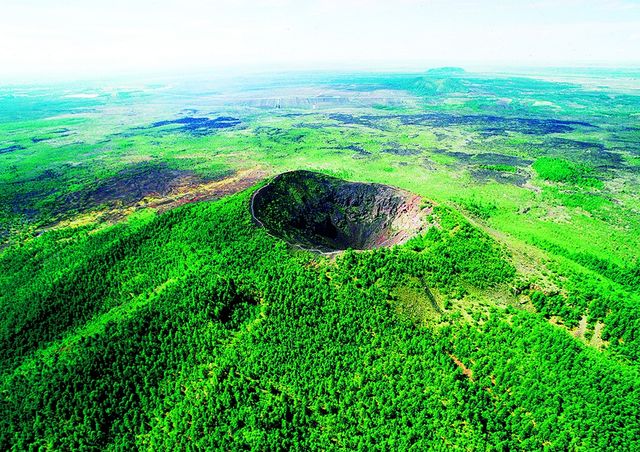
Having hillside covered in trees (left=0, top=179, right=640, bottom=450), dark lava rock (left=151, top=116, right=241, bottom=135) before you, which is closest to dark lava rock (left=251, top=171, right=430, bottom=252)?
hillside covered in trees (left=0, top=179, right=640, bottom=450)

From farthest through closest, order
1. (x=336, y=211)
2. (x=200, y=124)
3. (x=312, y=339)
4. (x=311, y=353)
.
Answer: (x=200, y=124) → (x=336, y=211) → (x=312, y=339) → (x=311, y=353)

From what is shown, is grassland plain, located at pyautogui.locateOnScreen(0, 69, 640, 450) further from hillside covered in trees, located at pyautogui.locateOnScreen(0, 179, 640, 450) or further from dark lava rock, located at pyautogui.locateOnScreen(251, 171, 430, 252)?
dark lava rock, located at pyautogui.locateOnScreen(251, 171, 430, 252)

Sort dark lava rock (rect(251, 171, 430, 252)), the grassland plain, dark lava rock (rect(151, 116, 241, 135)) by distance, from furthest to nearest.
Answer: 1. dark lava rock (rect(151, 116, 241, 135))
2. dark lava rock (rect(251, 171, 430, 252))
3. the grassland plain

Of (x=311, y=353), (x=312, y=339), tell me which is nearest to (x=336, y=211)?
(x=312, y=339)

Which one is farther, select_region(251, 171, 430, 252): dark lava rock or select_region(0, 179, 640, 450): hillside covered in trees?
select_region(251, 171, 430, 252): dark lava rock

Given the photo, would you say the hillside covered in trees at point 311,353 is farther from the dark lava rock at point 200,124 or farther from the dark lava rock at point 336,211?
the dark lava rock at point 200,124

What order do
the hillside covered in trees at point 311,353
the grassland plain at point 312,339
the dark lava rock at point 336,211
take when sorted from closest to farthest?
the hillside covered in trees at point 311,353 < the grassland plain at point 312,339 < the dark lava rock at point 336,211

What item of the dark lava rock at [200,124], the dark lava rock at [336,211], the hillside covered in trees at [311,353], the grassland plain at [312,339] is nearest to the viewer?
the hillside covered in trees at [311,353]

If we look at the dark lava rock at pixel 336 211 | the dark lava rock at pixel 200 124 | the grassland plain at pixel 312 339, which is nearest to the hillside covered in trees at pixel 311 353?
the grassland plain at pixel 312 339

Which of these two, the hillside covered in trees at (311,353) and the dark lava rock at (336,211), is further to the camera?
the dark lava rock at (336,211)

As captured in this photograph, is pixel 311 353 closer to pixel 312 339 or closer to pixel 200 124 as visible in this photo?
pixel 312 339
